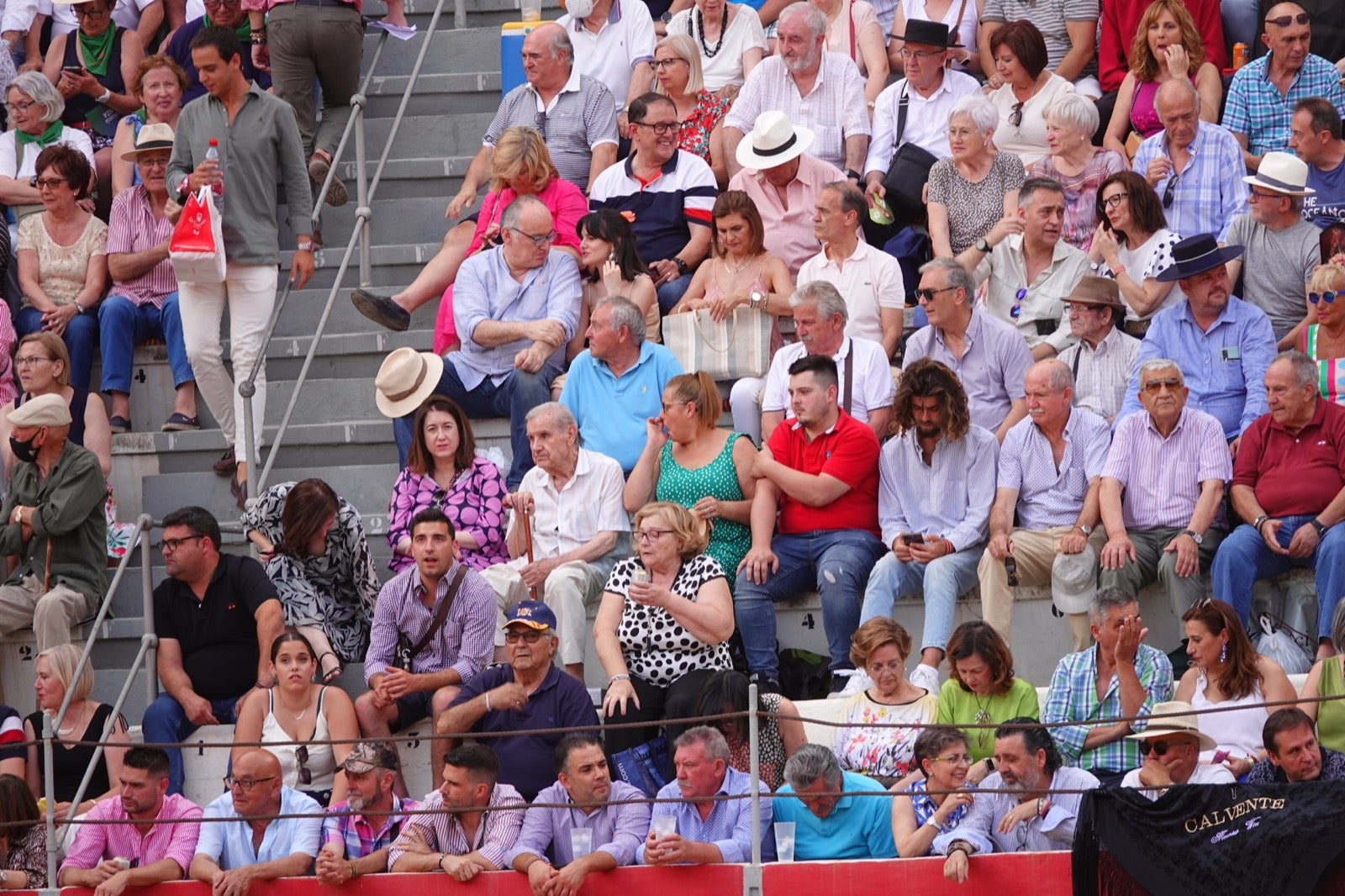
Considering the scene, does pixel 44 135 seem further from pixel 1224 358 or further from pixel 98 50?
pixel 1224 358

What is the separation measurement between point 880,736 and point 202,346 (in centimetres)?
418

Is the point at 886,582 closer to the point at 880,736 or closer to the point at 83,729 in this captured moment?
the point at 880,736

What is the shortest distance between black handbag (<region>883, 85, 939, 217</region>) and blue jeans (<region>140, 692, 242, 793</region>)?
4290mm

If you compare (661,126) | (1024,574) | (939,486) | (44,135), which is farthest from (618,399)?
(44,135)

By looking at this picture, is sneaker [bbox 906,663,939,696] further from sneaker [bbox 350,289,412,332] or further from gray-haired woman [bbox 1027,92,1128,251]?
sneaker [bbox 350,289,412,332]

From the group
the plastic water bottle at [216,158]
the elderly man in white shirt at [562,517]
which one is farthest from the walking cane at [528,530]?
the plastic water bottle at [216,158]

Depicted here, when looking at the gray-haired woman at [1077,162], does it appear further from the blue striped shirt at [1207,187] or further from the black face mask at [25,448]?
the black face mask at [25,448]

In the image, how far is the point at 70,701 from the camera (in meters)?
9.86

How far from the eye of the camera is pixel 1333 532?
9.40 metres

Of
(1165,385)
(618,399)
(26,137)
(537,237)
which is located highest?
(26,137)


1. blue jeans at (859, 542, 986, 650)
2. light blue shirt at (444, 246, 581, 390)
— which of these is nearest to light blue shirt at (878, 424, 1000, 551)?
blue jeans at (859, 542, 986, 650)

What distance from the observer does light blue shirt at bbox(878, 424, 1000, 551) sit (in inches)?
396

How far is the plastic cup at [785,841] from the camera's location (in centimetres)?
850

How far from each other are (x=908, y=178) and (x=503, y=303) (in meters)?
2.22
